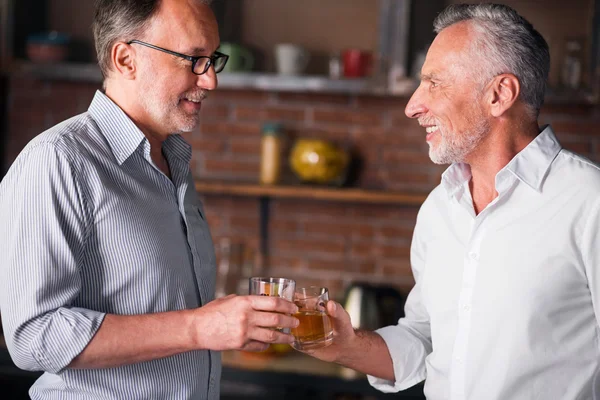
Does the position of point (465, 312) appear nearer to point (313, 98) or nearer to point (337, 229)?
point (337, 229)

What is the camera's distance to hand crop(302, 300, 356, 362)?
1792 mm

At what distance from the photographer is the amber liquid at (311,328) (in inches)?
62.6

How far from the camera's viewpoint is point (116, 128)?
1.65 meters

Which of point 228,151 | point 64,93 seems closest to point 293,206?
point 228,151

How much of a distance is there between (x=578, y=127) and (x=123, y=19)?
237cm

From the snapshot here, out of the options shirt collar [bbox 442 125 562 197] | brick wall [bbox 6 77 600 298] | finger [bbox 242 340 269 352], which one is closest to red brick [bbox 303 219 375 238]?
brick wall [bbox 6 77 600 298]

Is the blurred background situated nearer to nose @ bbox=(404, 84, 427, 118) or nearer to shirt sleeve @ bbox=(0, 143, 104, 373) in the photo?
nose @ bbox=(404, 84, 427, 118)

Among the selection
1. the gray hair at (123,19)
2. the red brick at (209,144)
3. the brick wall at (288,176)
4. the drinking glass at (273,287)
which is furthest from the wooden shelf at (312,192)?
the drinking glass at (273,287)

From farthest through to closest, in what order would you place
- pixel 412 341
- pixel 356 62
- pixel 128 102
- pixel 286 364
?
1. pixel 356 62
2. pixel 286 364
3. pixel 412 341
4. pixel 128 102

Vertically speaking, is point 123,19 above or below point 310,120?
above

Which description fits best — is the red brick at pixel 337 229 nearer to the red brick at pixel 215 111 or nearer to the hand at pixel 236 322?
the red brick at pixel 215 111

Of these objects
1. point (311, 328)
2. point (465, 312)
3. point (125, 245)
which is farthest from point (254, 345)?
point (465, 312)

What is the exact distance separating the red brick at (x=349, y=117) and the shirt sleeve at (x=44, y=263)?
7.23ft

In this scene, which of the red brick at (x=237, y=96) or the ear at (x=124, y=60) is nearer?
the ear at (x=124, y=60)
